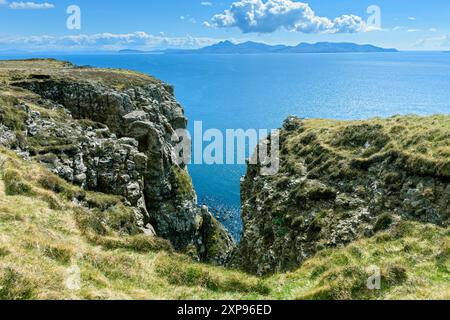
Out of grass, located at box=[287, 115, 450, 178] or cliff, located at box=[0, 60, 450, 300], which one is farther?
grass, located at box=[287, 115, 450, 178]

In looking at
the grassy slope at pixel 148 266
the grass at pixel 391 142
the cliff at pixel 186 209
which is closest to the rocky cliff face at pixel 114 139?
the cliff at pixel 186 209

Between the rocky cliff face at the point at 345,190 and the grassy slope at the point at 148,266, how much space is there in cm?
460

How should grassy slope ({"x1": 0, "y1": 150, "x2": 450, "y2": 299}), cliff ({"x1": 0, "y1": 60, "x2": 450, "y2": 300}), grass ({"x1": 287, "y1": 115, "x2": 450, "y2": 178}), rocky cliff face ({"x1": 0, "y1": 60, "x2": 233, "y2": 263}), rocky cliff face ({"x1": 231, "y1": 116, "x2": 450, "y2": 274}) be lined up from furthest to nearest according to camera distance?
1. rocky cliff face ({"x1": 0, "y1": 60, "x2": 233, "y2": 263})
2. grass ({"x1": 287, "y1": 115, "x2": 450, "y2": 178})
3. rocky cliff face ({"x1": 231, "y1": 116, "x2": 450, "y2": 274})
4. cliff ({"x1": 0, "y1": 60, "x2": 450, "y2": 300})
5. grassy slope ({"x1": 0, "y1": 150, "x2": 450, "y2": 299})

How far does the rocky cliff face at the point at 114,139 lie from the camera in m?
44.1

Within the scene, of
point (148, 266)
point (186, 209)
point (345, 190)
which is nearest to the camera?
point (148, 266)

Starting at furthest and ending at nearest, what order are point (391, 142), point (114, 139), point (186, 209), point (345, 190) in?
1. point (186, 209)
2. point (114, 139)
3. point (391, 142)
4. point (345, 190)

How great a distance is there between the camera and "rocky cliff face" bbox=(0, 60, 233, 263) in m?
44.1

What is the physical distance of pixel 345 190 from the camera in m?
36.9

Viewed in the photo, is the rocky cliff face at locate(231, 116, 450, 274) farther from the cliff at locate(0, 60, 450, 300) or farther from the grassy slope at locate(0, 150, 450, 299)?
the grassy slope at locate(0, 150, 450, 299)

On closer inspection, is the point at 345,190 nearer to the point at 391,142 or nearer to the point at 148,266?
the point at 391,142

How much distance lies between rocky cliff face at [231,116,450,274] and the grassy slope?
4.60m

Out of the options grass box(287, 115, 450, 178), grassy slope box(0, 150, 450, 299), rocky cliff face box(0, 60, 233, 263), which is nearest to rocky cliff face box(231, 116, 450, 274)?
grass box(287, 115, 450, 178)

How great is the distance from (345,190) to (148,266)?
943 inches

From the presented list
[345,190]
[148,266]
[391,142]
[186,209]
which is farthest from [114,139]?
[148,266]
